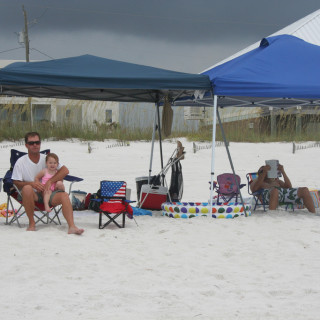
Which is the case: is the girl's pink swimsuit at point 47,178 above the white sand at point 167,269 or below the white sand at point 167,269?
above

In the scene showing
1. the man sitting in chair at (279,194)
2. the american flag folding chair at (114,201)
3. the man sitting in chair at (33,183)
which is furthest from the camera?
the man sitting in chair at (279,194)

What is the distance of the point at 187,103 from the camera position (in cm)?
835

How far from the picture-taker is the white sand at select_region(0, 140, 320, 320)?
10.8 feet

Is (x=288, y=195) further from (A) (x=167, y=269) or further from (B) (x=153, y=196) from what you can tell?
(A) (x=167, y=269)

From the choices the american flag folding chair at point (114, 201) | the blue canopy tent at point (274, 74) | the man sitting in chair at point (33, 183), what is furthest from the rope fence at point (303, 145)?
the man sitting in chair at point (33, 183)

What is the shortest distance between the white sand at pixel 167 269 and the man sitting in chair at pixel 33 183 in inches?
6.2

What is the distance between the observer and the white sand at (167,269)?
3.29 metres

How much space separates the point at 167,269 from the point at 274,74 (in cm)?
314

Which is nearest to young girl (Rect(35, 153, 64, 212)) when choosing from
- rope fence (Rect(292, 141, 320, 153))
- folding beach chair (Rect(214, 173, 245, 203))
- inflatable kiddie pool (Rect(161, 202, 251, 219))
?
inflatable kiddie pool (Rect(161, 202, 251, 219))

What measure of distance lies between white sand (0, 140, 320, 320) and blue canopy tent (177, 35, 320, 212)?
1.15 meters

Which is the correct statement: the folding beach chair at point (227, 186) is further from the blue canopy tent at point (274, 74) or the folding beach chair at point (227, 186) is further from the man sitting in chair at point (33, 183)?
the man sitting in chair at point (33, 183)

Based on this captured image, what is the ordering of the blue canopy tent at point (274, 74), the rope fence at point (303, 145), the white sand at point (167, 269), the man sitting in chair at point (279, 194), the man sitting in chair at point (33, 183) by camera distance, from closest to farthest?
the white sand at point (167, 269)
the man sitting in chair at point (33, 183)
the blue canopy tent at point (274, 74)
the man sitting in chair at point (279, 194)
the rope fence at point (303, 145)

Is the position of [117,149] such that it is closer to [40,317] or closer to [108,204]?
[108,204]

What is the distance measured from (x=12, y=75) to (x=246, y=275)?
A: 3.38 m
